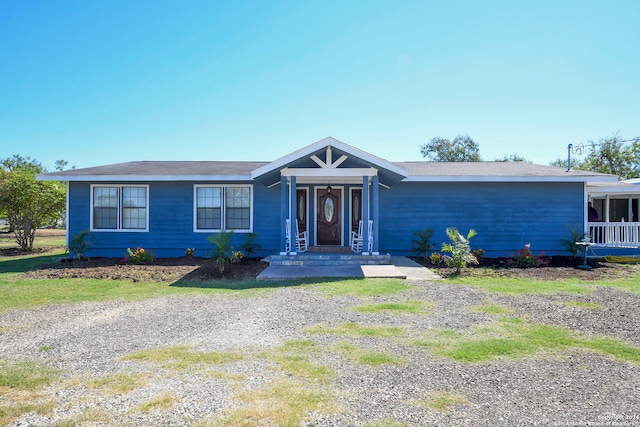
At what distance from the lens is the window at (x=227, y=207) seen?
1221 cm

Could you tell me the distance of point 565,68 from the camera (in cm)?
1403

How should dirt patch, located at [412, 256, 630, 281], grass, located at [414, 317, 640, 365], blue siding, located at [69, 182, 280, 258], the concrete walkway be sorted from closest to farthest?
grass, located at [414, 317, 640, 365] → the concrete walkway → dirt patch, located at [412, 256, 630, 281] → blue siding, located at [69, 182, 280, 258]

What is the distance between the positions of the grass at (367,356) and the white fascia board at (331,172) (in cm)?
650

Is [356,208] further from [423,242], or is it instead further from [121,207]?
[121,207]

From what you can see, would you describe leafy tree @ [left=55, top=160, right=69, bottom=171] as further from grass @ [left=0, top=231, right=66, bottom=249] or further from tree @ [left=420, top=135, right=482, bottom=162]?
tree @ [left=420, top=135, right=482, bottom=162]

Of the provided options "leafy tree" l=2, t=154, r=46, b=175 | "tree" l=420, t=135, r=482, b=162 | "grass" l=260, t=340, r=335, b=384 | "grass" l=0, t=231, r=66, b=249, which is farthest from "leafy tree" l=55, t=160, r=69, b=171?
"grass" l=260, t=340, r=335, b=384

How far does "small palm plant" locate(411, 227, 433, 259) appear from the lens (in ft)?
37.9

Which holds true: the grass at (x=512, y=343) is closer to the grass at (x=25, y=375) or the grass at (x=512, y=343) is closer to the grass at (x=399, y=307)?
the grass at (x=399, y=307)

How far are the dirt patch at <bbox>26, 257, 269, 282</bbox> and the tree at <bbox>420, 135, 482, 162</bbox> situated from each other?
3465 cm

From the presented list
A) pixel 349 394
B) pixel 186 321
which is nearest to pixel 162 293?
pixel 186 321

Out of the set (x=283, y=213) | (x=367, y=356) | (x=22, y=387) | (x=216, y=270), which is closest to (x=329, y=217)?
(x=283, y=213)

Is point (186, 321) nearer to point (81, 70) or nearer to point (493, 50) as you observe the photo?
point (493, 50)

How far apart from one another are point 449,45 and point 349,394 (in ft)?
39.6

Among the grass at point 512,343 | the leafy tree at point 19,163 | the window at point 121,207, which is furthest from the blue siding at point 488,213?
the leafy tree at point 19,163
